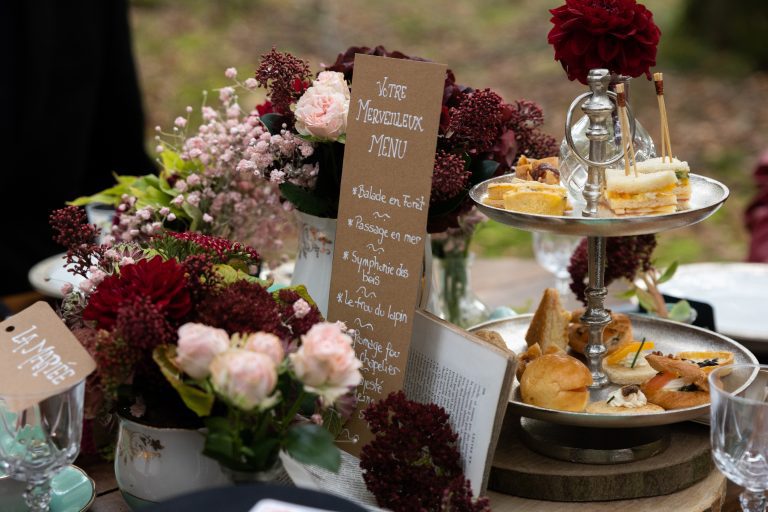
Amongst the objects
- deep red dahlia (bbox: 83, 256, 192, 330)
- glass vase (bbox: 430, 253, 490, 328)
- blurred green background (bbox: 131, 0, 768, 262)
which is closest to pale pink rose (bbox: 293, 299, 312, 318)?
deep red dahlia (bbox: 83, 256, 192, 330)

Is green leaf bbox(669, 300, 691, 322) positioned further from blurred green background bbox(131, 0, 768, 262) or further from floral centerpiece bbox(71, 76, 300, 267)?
blurred green background bbox(131, 0, 768, 262)

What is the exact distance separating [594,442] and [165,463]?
0.52m

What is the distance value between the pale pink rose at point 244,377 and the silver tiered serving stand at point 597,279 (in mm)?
363

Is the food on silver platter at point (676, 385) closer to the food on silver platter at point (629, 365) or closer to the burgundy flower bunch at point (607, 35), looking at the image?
the food on silver platter at point (629, 365)

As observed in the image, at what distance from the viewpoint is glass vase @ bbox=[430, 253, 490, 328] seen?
172 centimetres

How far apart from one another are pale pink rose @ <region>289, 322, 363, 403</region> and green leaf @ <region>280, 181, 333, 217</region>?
0.40 metres

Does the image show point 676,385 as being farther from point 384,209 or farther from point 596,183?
point 384,209

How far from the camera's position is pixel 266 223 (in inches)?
60.6

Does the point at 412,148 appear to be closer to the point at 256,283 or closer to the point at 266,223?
the point at 256,283

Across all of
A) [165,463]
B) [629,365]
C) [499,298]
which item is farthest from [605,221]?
[499,298]

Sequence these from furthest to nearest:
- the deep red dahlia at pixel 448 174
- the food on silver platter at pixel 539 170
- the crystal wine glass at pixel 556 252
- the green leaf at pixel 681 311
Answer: the crystal wine glass at pixel 556 252 → the green leaf at pixel 681 311 → the food on silver platter at pixel 539 170 → the deep red dahlia at pixel 448 174

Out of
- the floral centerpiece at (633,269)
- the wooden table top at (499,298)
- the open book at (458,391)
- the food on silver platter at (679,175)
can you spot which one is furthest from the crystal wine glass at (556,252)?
the open book at (458,391)

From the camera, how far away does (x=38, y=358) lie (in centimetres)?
96

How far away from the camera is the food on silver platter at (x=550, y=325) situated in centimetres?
127
